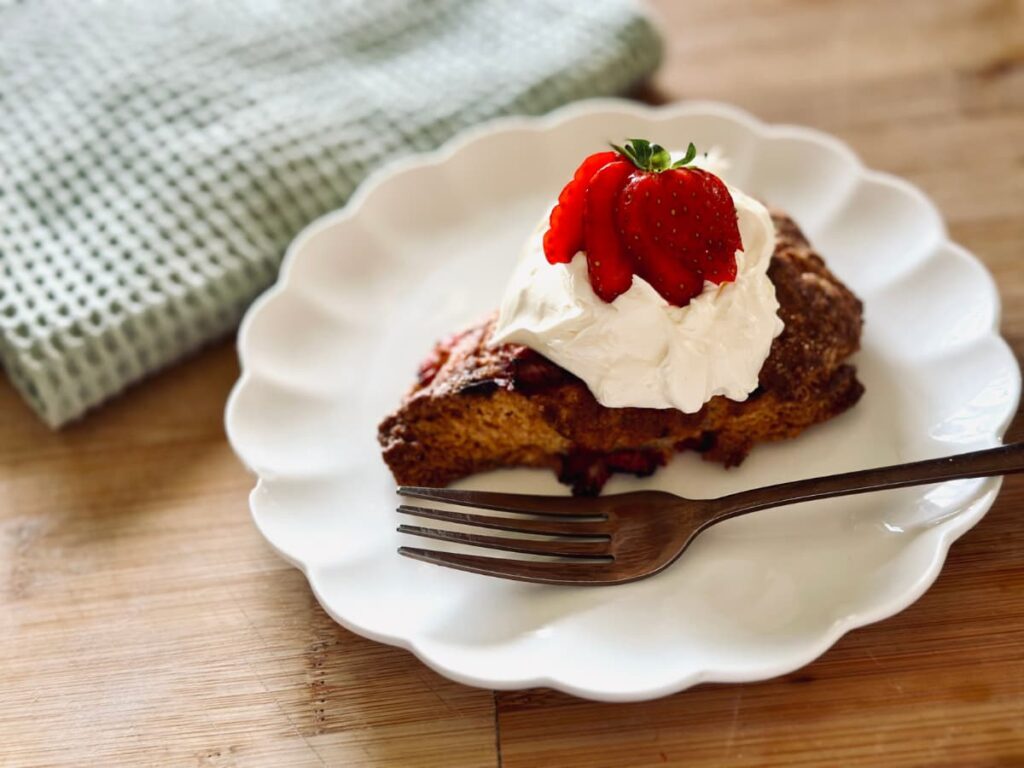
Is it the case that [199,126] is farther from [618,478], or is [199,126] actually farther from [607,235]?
[618,478]

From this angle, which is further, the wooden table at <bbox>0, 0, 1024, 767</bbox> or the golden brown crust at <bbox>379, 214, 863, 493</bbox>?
the golden brown crust at <bbox>379, 214, 863, 493</bbox>

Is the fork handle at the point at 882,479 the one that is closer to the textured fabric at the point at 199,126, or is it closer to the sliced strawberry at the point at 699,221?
the sliced strawberry at the point at 699,221

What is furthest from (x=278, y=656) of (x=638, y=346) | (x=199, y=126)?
(x=199, y=126)

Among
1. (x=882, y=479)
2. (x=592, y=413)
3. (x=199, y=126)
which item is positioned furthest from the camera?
(x=199, y=126)

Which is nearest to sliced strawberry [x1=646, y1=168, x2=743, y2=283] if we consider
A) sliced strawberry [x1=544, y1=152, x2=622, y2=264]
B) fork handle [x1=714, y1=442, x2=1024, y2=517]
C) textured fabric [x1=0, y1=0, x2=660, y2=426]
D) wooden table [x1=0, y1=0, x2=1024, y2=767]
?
sliced strawberry [x1=544, y1=152, x2=622, y2=264]

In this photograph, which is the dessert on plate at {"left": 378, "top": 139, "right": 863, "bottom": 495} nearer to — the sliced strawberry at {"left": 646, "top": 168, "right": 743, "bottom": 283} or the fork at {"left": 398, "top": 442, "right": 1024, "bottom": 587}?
the sliced strawberry at {"left": 646, "top": 168, "right": 743, "bottom": 283}

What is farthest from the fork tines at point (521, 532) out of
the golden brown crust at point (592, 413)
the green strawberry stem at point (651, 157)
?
the green strawberry stem at point (651, 157)

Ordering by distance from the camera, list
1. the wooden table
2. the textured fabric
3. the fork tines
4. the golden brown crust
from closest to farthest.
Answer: the wooden table → the fork tines → the golden brown crust → the textured fabric

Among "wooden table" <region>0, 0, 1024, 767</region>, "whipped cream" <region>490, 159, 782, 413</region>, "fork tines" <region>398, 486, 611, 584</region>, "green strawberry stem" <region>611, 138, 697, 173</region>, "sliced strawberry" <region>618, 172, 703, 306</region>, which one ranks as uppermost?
"green strawberry stem" <region>611, 138, 697, 173</region>
